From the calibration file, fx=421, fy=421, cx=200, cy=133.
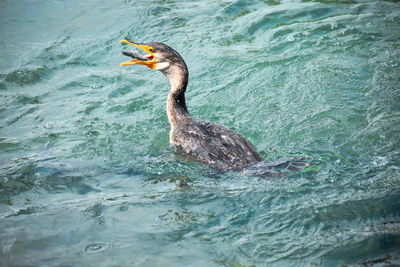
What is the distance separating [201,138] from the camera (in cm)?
564

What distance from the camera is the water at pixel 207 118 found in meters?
4.22

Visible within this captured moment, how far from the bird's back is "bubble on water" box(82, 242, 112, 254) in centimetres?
180

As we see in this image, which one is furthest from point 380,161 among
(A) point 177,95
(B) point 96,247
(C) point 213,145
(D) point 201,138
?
(B) point 96,247

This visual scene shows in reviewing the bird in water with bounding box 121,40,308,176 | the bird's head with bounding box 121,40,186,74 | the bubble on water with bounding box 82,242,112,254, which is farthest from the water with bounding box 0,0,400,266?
the bird's head with bounding box 121,40,186,74

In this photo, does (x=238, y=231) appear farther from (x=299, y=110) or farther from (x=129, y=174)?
(x=299, y=110)

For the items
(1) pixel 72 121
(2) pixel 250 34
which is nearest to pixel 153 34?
(2) pixel 250 34

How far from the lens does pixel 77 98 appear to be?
25.3ft

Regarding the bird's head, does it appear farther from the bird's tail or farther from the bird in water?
the bird's tail

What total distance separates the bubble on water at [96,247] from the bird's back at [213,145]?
1.80 metres

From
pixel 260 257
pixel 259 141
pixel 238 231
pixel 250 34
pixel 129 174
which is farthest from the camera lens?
pixel 250 34

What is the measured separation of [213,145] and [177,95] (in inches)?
44.9

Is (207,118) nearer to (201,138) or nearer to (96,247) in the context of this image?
(201,138)

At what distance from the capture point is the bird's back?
5387 millimetres

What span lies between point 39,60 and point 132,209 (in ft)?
17.2
